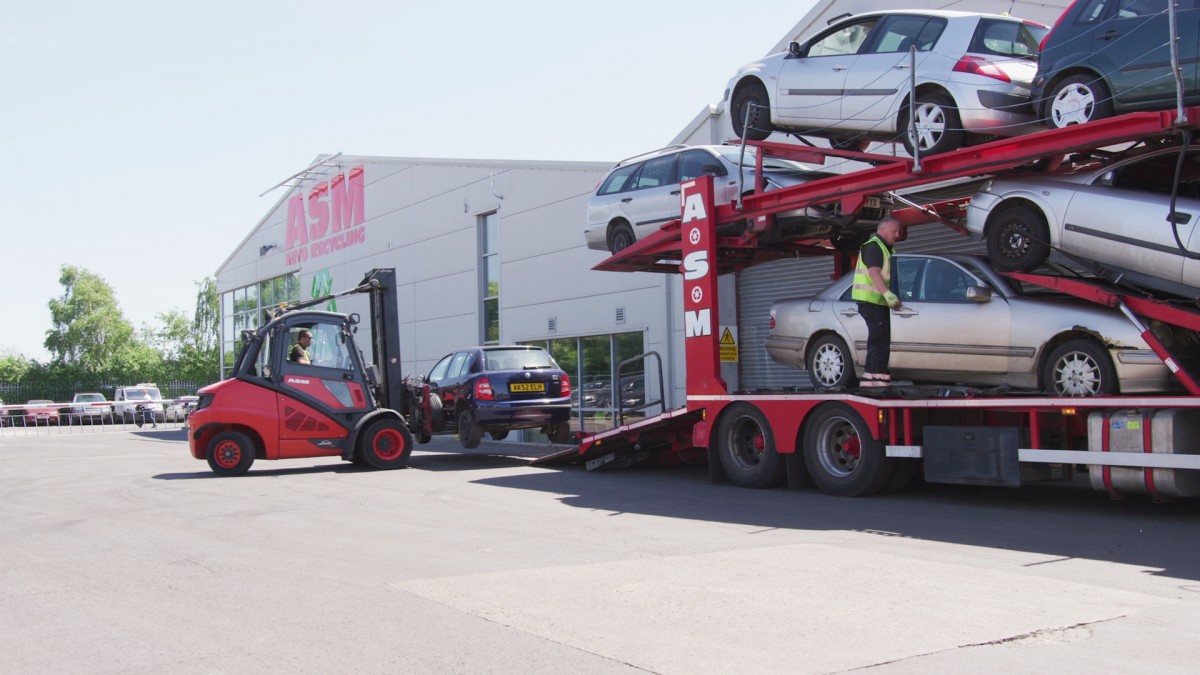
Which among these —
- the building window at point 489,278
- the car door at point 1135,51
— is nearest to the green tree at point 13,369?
the building window at point 489,278

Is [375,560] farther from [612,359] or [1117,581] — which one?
[612,359]

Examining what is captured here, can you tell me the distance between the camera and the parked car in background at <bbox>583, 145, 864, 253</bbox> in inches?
463

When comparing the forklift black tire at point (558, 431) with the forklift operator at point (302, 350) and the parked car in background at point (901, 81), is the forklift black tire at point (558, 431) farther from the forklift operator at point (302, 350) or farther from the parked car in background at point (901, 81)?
the parked car in background at point (901, 81)

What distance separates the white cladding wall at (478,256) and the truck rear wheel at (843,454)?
8155 mm

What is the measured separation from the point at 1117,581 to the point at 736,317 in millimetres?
11146

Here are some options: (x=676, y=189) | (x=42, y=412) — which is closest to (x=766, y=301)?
(x=676, y=189)

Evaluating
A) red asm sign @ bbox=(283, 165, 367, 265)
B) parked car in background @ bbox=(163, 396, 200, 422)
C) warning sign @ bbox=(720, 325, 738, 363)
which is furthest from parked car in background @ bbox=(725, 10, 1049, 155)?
parked car in background @ bbox=(163, 396, 200, 422)

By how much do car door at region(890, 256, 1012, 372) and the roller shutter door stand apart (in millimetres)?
4181

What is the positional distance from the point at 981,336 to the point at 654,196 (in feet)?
17.9

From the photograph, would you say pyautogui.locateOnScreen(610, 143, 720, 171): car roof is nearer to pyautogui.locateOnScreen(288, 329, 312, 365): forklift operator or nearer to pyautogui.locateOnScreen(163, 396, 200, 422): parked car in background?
pyautogui.locateOnScreen(288, 329, 312, 365): forklift operator

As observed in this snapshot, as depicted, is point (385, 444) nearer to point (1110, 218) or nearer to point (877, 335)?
point (877, 335)

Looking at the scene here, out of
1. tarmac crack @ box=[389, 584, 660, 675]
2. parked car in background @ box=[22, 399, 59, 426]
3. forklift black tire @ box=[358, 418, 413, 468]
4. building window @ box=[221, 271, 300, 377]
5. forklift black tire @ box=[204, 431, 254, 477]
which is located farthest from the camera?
parked car in background @ box=[22, 399, 59, 426]

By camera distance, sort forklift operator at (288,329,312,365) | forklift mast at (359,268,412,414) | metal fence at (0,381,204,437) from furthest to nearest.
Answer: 1. metal fence at (0,381,204,437)
2. forklift mast at (359,268,412,414)
3. forklift operator at (288,329,312,365)

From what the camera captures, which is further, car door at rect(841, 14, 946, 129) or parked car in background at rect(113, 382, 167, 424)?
parked car in background at rect(113, 382, 167, 424)
